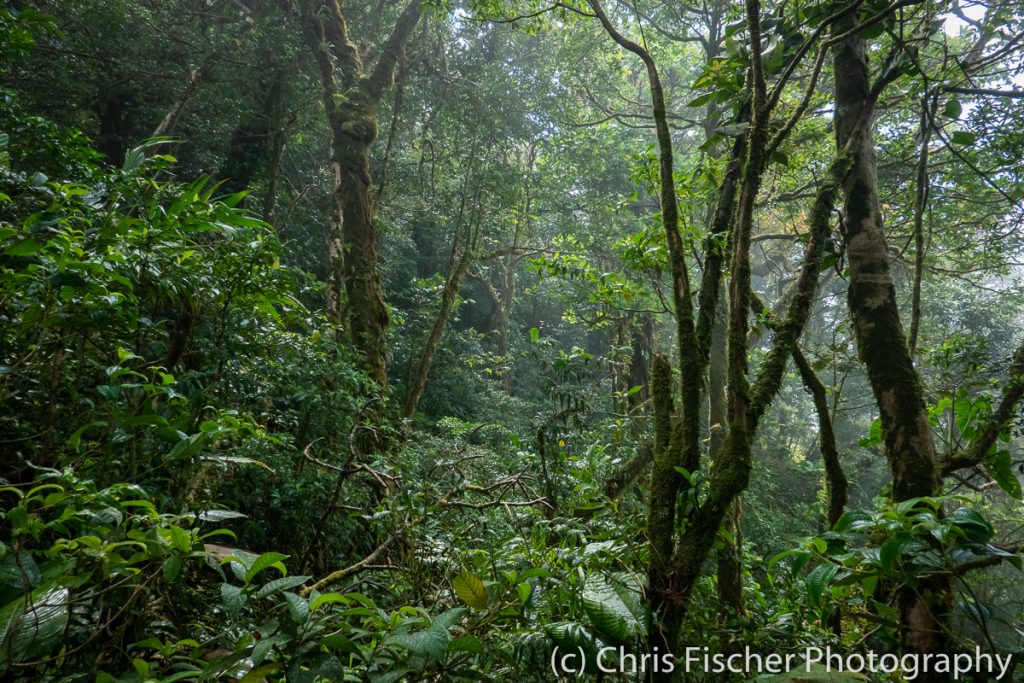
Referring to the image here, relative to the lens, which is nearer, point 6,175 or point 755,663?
point 755,663

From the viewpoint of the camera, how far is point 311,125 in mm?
8766

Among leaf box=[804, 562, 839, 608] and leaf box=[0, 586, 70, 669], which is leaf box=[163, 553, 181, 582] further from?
leaf box=[804, 562, 839, 608]

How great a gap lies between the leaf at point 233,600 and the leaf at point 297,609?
0.10 m

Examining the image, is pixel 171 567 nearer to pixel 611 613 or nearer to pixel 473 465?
pixel 611 613

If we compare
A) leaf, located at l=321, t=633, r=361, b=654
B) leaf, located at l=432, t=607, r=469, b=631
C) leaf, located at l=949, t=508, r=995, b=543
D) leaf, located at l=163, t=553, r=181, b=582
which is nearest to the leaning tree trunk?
leaf, located at l=949, t=508, r=995, b=543

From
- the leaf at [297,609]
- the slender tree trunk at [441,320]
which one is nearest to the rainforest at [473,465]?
the leaf at [297,609]

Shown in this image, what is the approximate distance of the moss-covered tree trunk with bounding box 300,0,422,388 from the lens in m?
6.21

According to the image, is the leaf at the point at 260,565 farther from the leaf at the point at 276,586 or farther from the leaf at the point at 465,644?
the leaf at the point at 465,644

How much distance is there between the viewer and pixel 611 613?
4.65ft

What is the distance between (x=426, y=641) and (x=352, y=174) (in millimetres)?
6324

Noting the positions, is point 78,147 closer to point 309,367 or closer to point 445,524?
point 309,367

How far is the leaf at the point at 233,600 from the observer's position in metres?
1.11

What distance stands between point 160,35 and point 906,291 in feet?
52.0

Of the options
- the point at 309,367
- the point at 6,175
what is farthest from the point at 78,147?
the point at 309,367
